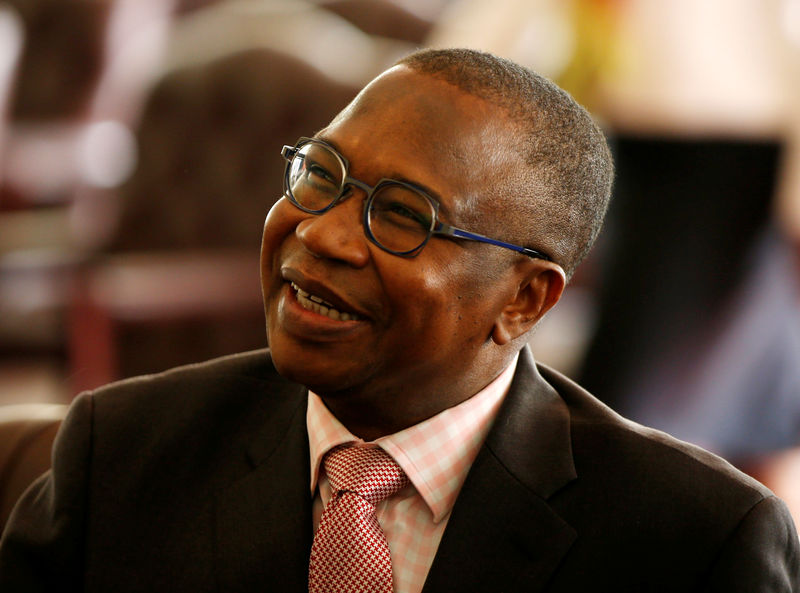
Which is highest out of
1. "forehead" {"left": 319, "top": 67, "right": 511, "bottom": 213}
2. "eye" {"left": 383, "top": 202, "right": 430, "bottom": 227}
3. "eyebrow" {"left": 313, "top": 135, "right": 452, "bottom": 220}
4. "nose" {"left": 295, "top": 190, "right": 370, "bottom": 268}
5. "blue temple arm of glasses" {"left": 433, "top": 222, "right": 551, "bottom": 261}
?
"forehead" {"left": 319, "top": 67, "right": 511, "bottom": 213}

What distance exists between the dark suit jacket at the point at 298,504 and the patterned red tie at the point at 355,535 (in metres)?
0.04

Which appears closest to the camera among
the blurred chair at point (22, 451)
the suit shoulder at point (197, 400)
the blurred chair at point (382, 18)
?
the suit shoulder at point (197, 400)

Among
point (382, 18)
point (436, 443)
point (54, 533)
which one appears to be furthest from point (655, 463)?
point (382, 18)

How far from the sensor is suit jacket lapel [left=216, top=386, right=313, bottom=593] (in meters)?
1.49

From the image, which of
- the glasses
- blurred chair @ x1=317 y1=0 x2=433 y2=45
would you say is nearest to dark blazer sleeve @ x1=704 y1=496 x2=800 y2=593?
the glasses

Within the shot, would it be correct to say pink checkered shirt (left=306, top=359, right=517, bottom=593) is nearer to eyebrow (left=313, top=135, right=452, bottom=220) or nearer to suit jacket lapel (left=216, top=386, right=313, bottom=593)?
suit jacket lapel (left=216, top=386, right=313, bottom=593)

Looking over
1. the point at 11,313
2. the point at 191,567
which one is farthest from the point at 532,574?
the point at 11,313

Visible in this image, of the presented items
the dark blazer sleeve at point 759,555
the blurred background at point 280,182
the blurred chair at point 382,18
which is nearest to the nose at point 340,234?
the dark blazer sleeve at point 759,555

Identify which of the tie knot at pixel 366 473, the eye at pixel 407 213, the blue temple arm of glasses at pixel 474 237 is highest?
the eye at pixel 407 213

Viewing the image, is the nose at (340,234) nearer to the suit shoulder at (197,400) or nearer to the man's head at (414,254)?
the man's head at (414,254)

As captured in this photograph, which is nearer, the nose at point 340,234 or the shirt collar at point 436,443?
the nose at point 340,234

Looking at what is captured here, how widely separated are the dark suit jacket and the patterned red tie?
4cm

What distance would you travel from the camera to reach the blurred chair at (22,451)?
1.74 meters

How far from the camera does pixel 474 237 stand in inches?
56.3
